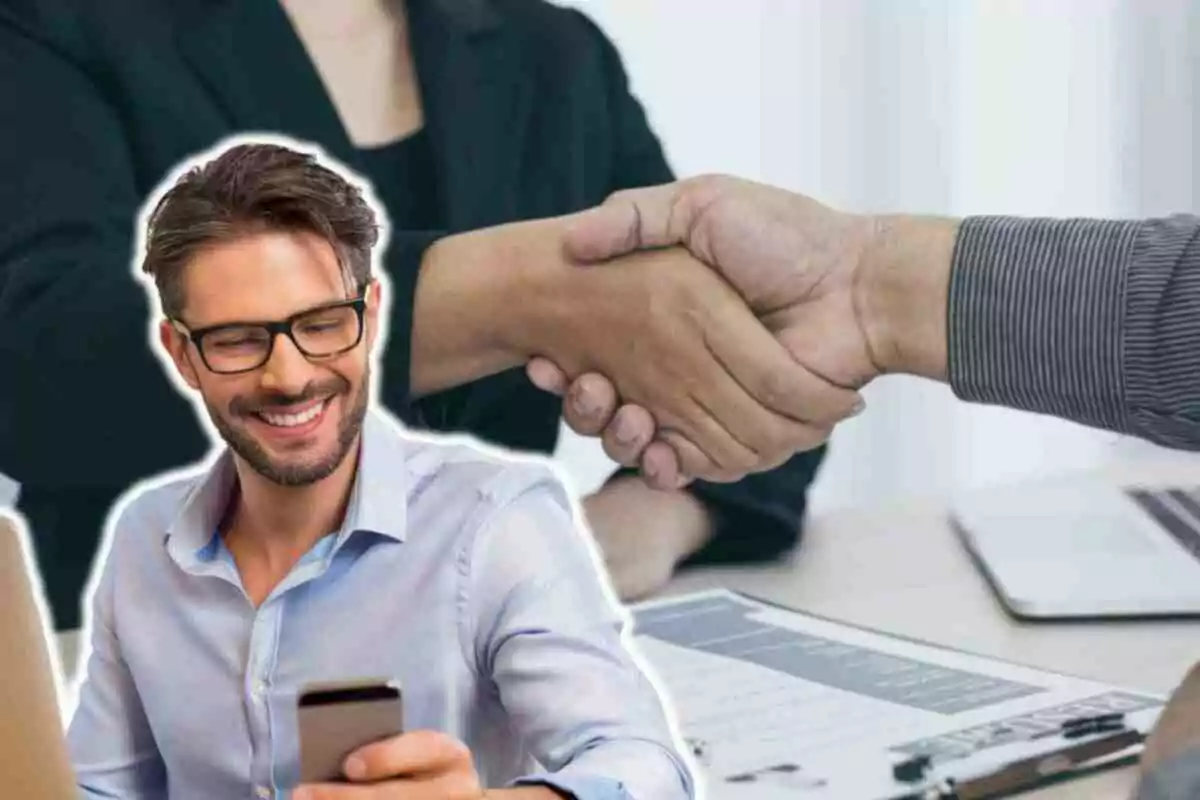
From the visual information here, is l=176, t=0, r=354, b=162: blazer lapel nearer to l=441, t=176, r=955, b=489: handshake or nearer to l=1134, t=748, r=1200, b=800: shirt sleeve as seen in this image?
l=441, t=176, r=955, b=489: handshake

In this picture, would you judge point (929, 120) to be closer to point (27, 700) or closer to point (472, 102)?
point (472, 102)

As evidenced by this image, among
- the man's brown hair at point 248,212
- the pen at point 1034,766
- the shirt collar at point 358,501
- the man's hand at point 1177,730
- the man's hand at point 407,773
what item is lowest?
the pen at point 1034,766

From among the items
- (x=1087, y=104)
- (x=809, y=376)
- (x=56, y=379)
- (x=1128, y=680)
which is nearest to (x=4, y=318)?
(x=56, y=379)

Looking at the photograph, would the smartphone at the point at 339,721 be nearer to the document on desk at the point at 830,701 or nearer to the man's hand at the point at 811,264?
the document on desk at the point at 830,701

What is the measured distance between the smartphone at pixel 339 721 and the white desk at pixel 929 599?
465 mm

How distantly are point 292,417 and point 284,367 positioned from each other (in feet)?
0.05

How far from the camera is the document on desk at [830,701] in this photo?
1.94ft

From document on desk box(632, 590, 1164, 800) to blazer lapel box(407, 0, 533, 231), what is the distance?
24cm

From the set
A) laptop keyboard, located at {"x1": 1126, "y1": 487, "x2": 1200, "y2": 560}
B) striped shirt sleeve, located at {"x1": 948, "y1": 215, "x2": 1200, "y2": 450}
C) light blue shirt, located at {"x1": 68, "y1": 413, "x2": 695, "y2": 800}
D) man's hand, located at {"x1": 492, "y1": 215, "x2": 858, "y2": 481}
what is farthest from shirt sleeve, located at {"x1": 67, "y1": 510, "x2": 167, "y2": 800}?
laptop keyboard, located at {"x1": 1126, "y1": 487, "x2": 1200, "y2": 560}

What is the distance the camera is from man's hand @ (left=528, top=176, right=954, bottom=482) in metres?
0.81

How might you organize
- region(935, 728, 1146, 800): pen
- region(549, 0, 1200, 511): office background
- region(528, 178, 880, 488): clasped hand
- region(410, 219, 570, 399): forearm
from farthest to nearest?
region(549, 0, 1200, 511): office background, region(528, 178, 880, 488): clasped hand, region(410, 219, 570, 399): forearm, region(935, 728, 1146, 800): pen

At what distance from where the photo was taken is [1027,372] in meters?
0.80

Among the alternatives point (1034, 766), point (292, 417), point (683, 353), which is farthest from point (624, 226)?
point (292, 417)

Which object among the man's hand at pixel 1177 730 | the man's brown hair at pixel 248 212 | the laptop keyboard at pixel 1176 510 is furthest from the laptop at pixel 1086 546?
the man's brown hair at pixel 248 212
